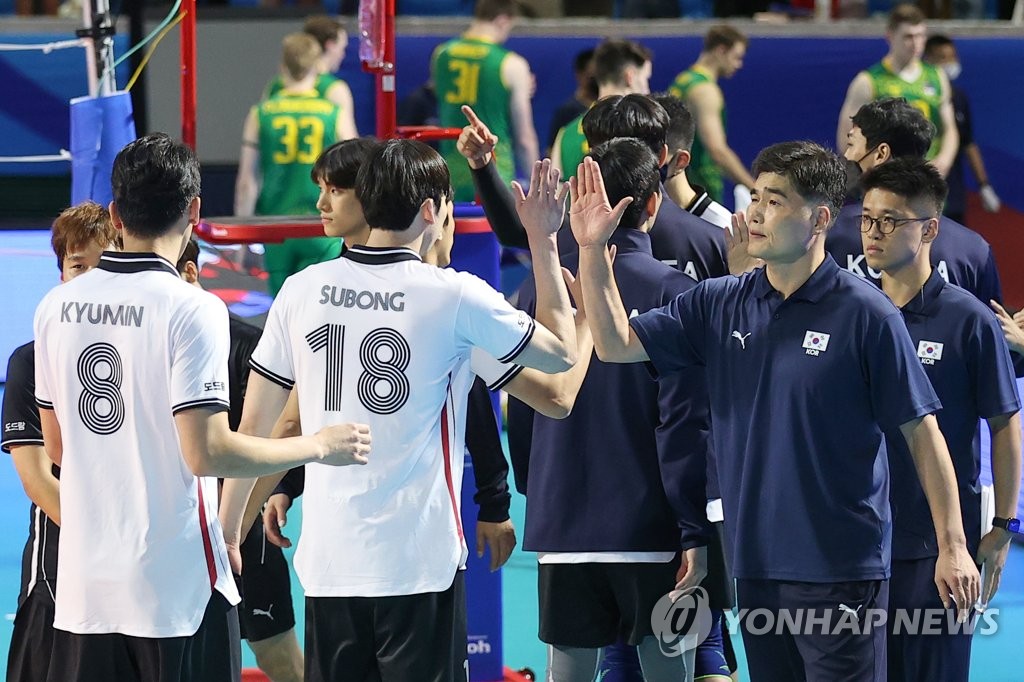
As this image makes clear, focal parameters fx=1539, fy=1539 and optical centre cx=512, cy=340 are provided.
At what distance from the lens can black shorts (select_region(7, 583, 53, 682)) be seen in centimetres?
395

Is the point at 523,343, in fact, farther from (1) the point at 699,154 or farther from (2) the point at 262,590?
(1) the point at 699,154

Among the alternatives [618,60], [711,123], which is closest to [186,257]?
[618,60]

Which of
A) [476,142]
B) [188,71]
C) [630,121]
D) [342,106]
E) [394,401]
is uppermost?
[342,106]

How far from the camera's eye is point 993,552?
14.5 ft

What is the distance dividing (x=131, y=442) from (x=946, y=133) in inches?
400

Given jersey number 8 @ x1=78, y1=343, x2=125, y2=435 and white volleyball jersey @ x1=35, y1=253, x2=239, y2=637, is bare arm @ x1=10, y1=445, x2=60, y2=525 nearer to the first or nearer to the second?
white volleyball jersey @ x1=35, y1=253, x2=239, y2=637

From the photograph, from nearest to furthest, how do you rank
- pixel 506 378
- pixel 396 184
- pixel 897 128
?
1. pixel 396 184
2. pixel 506 378
3. pixel 897 128

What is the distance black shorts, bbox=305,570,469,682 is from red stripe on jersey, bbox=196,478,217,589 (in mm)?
263

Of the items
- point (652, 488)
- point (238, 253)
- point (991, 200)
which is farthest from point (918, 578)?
point (991, 200)

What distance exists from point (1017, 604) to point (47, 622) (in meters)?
4.40

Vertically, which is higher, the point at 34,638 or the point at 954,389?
the point at 954,389

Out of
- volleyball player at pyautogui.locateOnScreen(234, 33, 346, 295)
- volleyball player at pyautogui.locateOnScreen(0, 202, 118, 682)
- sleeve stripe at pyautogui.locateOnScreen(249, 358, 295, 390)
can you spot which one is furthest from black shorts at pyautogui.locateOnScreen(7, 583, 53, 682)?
volleyball player at pyautogui.locateOnScreen(234, 33, 346, 295)

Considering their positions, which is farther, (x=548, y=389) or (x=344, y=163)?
(x=344, y=163)

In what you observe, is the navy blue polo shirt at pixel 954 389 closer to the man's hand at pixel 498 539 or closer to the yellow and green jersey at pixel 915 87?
the man's hand at pixel 498 539
